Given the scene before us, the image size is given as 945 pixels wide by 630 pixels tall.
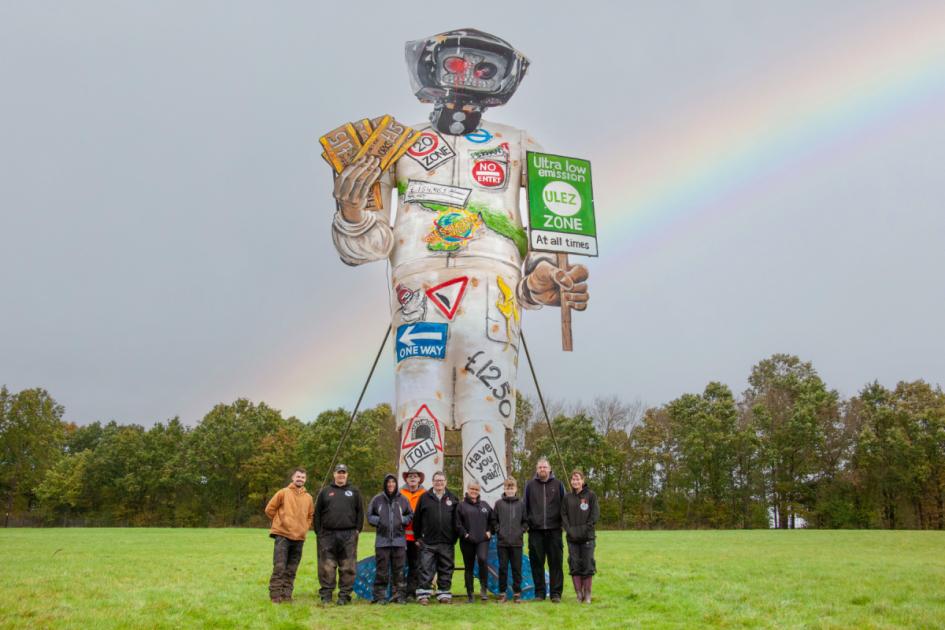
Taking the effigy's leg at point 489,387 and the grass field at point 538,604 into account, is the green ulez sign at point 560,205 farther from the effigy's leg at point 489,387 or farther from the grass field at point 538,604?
the grass field at point 538,604

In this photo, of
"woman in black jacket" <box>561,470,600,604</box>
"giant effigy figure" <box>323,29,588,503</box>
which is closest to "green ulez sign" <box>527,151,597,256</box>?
"giant effigy figure" <box>323,29,588,503</box>

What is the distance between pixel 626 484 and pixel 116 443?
3382 centimetres

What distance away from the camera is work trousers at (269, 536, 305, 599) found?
8758mm

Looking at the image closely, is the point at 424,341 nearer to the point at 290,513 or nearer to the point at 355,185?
the point at 355,185

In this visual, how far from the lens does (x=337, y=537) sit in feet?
29.0

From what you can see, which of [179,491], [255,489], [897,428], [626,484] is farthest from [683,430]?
[179,491]

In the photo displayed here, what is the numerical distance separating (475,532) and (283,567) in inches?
87.4

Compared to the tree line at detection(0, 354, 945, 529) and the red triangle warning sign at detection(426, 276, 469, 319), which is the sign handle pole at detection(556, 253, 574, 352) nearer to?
the red triangle warning sign at detection(426, 276, 469, 319)

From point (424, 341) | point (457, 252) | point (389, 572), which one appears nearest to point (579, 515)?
point (389, 572)

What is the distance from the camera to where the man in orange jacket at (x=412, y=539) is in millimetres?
9156

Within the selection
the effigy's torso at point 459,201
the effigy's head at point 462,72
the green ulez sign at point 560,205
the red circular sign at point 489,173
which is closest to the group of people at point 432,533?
the effigy's torso at point 459,201

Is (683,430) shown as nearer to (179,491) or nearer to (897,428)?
(897,428)

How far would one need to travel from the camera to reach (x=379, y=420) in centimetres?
4719

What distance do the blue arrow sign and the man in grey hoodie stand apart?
6.25ft
